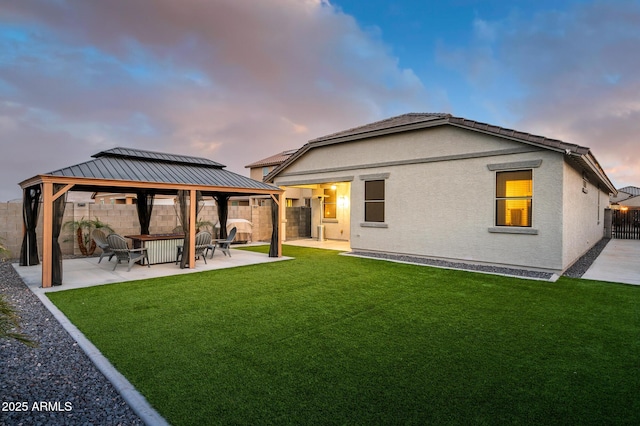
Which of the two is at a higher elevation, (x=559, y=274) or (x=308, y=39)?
(x=308, y=39)

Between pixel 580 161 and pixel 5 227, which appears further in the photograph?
pixel 5 227

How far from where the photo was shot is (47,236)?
730cm

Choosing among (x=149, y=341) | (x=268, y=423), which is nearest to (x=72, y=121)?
(x=149, y=341)

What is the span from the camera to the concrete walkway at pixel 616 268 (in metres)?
8.20

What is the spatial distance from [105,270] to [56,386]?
6943mm

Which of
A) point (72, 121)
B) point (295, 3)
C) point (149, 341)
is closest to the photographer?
point (149, 341)

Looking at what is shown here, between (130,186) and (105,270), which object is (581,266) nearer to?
(130,186)

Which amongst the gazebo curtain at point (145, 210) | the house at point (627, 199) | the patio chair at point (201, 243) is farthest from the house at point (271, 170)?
the house at point (627, 199)

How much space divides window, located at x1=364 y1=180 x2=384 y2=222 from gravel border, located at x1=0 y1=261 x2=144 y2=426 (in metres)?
10.1

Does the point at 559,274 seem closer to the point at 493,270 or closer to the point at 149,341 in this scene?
the point at 493,270

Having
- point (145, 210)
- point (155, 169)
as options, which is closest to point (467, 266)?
point (155, 169)

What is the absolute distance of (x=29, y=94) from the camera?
52.9ft

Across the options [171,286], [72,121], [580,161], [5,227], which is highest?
[72,121]

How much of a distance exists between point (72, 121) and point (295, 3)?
14604 mm
